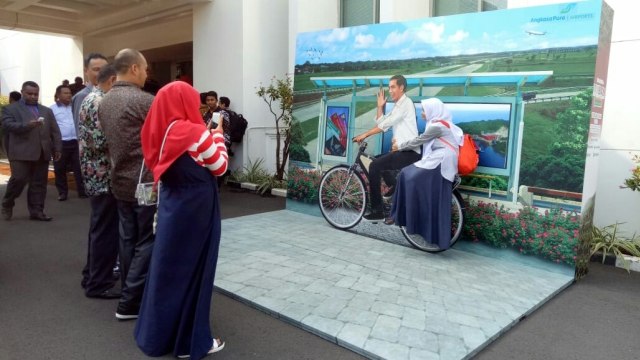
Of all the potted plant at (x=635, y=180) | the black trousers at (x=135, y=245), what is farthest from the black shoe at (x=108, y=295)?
the potted plant at (x=635, y=180)

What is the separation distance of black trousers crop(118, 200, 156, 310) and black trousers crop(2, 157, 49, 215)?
12.3ft

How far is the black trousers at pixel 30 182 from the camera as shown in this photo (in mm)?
6309

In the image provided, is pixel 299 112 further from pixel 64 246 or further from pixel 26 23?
pixel 26 23

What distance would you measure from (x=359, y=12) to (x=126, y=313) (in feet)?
23.5

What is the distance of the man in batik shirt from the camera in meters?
3.59

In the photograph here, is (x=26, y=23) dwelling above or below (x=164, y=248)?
above

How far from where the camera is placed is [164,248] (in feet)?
9.21

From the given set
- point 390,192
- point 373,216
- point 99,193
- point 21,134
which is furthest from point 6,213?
point 390,192

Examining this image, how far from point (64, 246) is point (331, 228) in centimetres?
312

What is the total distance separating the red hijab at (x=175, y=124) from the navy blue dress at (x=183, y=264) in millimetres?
64

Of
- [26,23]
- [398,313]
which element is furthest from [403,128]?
[26,23]

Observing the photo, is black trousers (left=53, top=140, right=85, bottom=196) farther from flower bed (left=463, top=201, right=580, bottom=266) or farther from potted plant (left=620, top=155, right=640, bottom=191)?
potted plant (left=620, top=155, right=640, bottom=191)

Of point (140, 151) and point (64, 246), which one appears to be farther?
point (64, 246)

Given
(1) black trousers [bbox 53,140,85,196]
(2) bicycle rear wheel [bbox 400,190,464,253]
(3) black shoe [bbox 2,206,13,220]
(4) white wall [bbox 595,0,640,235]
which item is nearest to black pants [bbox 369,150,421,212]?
(2) bicycle rear wheel [bbox 400,190,464,253]
